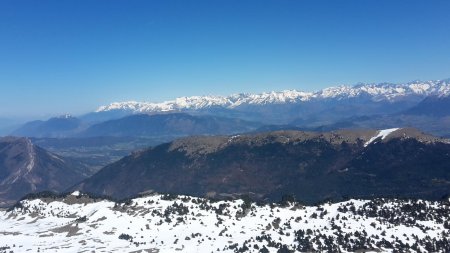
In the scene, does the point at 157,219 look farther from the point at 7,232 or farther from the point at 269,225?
the point at 7,232

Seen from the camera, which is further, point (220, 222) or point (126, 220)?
point (126, 220)

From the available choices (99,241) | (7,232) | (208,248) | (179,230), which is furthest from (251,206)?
(7,232)

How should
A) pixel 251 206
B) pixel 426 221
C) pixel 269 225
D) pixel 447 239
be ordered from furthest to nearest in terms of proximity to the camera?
1. pixel 251 206
2. pixel 269 225
3. pixel 426 221
4. pixel 447 239

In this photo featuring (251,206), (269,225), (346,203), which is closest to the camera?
(269,225)

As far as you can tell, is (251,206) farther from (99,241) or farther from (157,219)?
(99,241)

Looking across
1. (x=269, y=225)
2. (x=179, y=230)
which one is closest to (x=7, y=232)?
(x=179, y=230)

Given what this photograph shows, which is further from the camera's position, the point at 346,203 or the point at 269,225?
the point at 346,203
